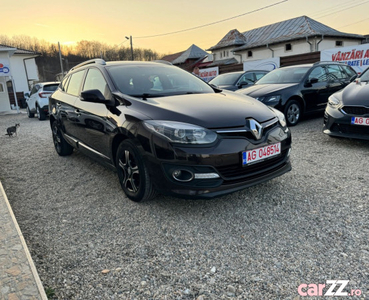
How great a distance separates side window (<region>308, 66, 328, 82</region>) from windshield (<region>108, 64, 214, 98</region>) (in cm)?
438

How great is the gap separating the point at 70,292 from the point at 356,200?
268cm

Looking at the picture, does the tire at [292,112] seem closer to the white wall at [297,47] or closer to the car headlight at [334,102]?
the car headlight at [334,102]

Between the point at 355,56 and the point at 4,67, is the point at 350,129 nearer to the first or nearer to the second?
the point at 355,56

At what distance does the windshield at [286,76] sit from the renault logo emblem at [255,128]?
16.1 ft

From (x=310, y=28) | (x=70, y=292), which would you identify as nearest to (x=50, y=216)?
(x=70, y=292)

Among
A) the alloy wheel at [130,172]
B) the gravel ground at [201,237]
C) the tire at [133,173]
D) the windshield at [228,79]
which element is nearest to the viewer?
the gravel ground at [201,237]

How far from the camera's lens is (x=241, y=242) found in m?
2.32

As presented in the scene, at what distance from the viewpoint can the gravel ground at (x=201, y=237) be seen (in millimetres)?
1888

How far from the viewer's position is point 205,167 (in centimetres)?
252

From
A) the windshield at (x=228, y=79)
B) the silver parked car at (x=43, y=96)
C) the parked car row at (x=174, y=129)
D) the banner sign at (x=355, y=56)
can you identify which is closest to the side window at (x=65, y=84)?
the parked car row at (x=174, y=129)

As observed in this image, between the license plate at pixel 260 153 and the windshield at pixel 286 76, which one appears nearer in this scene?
the license plate at pixel 260 153

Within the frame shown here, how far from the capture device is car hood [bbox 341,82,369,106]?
441 centimetres

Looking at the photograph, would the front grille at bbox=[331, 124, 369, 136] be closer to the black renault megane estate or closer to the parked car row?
the parked car row

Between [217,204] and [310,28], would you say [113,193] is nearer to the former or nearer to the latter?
[217,204]
